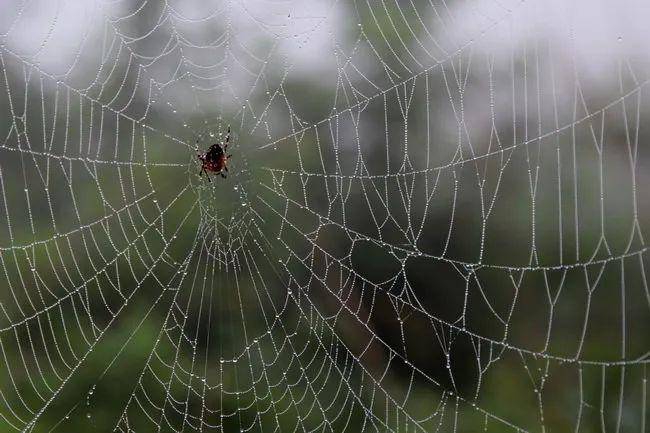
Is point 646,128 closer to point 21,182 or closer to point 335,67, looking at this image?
point 335,67

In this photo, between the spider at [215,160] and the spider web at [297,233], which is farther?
the spider web at [297,233]

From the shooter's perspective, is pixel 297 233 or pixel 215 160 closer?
pixel 215 160

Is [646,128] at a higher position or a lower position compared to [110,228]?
higher

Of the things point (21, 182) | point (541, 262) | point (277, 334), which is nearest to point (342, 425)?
point (277, 334)

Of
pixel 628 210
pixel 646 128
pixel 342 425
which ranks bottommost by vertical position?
pixel 342 425

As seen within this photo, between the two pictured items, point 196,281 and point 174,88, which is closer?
point 174,88

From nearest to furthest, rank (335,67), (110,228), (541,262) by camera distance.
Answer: (335,67), (541,262), (110,228)

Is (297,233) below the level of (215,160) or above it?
below

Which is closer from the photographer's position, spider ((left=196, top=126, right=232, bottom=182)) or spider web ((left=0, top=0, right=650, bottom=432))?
spider ((left=196, top=126, right=232, bottom=182))
